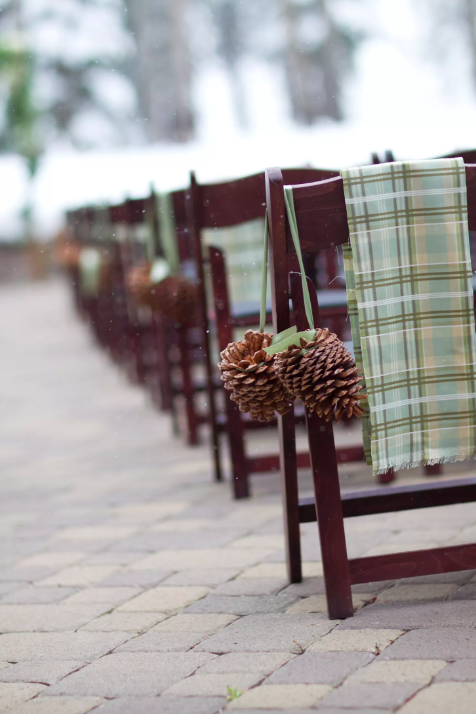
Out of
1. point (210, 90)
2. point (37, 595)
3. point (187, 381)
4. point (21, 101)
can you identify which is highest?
point (21, 101)

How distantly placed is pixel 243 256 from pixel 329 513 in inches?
92.2

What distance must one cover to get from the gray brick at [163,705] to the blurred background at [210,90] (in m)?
3.52

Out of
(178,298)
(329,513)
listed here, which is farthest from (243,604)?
(178,298)

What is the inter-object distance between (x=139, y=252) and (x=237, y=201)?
3272mm

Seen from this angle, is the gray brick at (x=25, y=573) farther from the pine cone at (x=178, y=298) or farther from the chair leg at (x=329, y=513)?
the pine cone at (x=178, y=298)

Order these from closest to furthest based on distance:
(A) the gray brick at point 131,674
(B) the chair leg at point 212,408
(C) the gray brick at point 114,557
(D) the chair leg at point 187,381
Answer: (A) the gray brick at point 131,674
(C) the gray brick at point 114,557
(B) the chair leg at point 212,408
(D) the chair leg at point 187,381

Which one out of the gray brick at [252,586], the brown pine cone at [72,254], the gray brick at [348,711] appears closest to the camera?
the gray brick at [348,711]

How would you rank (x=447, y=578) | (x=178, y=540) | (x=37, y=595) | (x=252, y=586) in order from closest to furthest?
(x=447, y=578) → (x=252, y=586) → (x=37, y=595) → (x=178, y=540)

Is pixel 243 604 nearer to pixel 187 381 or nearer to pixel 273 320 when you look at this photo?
pixel 273 320

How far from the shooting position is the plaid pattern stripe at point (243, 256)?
384 cm

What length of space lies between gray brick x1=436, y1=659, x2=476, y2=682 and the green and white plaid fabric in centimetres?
38

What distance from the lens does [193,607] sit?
2.04 meters

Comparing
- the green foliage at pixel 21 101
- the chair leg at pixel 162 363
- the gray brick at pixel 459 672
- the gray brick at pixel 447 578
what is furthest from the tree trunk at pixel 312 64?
the gray brick at pixel 459 672

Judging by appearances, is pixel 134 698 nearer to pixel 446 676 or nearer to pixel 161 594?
pixel 446 676
